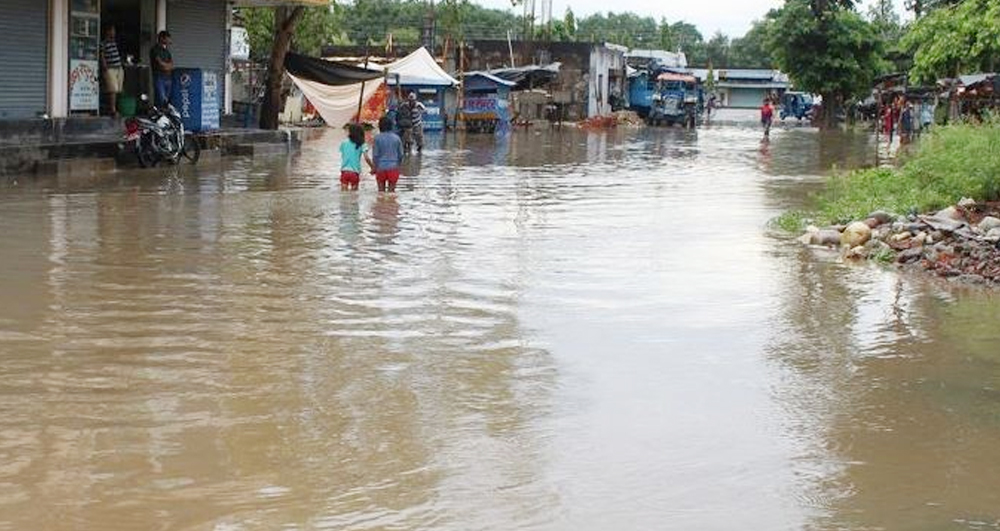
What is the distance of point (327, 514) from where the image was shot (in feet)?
16.7

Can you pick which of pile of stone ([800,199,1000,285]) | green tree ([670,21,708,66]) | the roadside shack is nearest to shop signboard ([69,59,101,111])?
pile of stone ([800,199,1000,285])

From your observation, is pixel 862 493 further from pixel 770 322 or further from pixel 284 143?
pixel 284 143

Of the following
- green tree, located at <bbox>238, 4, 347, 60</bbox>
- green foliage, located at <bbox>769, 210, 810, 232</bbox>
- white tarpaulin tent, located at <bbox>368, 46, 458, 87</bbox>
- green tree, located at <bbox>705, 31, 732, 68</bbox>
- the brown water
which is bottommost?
the brown water

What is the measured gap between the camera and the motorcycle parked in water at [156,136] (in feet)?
68.6

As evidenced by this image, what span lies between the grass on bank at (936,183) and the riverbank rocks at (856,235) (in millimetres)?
1075

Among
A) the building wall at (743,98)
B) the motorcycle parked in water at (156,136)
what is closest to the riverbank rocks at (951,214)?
the motorcycle parked in water at (156,136)

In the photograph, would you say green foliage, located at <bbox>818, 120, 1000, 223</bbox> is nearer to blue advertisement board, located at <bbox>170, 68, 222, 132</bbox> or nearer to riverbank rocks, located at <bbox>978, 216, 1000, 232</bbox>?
riverbank rocks, located at <bbox>978, 216, 1000, 232</bbox>

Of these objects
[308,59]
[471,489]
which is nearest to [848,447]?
[471,489]

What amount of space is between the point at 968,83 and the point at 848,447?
86.9ft

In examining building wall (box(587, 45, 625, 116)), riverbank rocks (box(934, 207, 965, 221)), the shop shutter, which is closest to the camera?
riverbank rocks (box(934, 207, 965, 221))

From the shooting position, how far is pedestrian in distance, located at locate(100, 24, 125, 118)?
22.8 m

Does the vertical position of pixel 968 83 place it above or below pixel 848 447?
above

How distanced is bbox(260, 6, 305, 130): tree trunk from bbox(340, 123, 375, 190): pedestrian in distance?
33.1 ft

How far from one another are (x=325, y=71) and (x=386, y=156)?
11.3 metres
